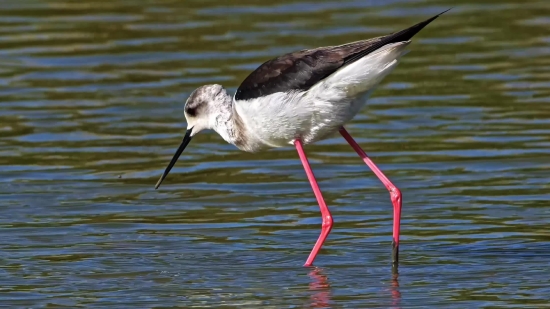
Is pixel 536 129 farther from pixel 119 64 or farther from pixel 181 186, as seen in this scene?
pixel 119 64

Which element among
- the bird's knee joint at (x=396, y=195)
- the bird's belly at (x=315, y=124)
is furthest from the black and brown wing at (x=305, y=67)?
the bird's knee joint at (x=396, y=195)

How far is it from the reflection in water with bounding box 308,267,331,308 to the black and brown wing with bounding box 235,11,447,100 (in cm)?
113

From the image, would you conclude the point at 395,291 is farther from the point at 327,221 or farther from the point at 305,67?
the point at 305,67

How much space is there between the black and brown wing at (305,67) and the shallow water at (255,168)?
107 centimetres

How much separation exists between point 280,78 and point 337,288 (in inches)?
55.4

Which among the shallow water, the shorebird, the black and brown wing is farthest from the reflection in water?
the black and brown wing

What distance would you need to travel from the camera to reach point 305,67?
8234mm

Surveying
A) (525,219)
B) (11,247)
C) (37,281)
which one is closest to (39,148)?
(11,247)

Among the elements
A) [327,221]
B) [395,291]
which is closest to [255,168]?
[327,221]

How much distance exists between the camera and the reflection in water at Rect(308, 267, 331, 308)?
24.2 feet

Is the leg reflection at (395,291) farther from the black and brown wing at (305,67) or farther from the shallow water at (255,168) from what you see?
the black and brown wing at (305,67)

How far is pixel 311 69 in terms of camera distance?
8188 millimetres

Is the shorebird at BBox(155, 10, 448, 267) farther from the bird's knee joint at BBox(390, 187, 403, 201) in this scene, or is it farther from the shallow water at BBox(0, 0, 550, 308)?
the shallow water at BBox(0, 0, 550, 308)

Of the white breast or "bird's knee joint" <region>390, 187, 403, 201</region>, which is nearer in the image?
the white breast
